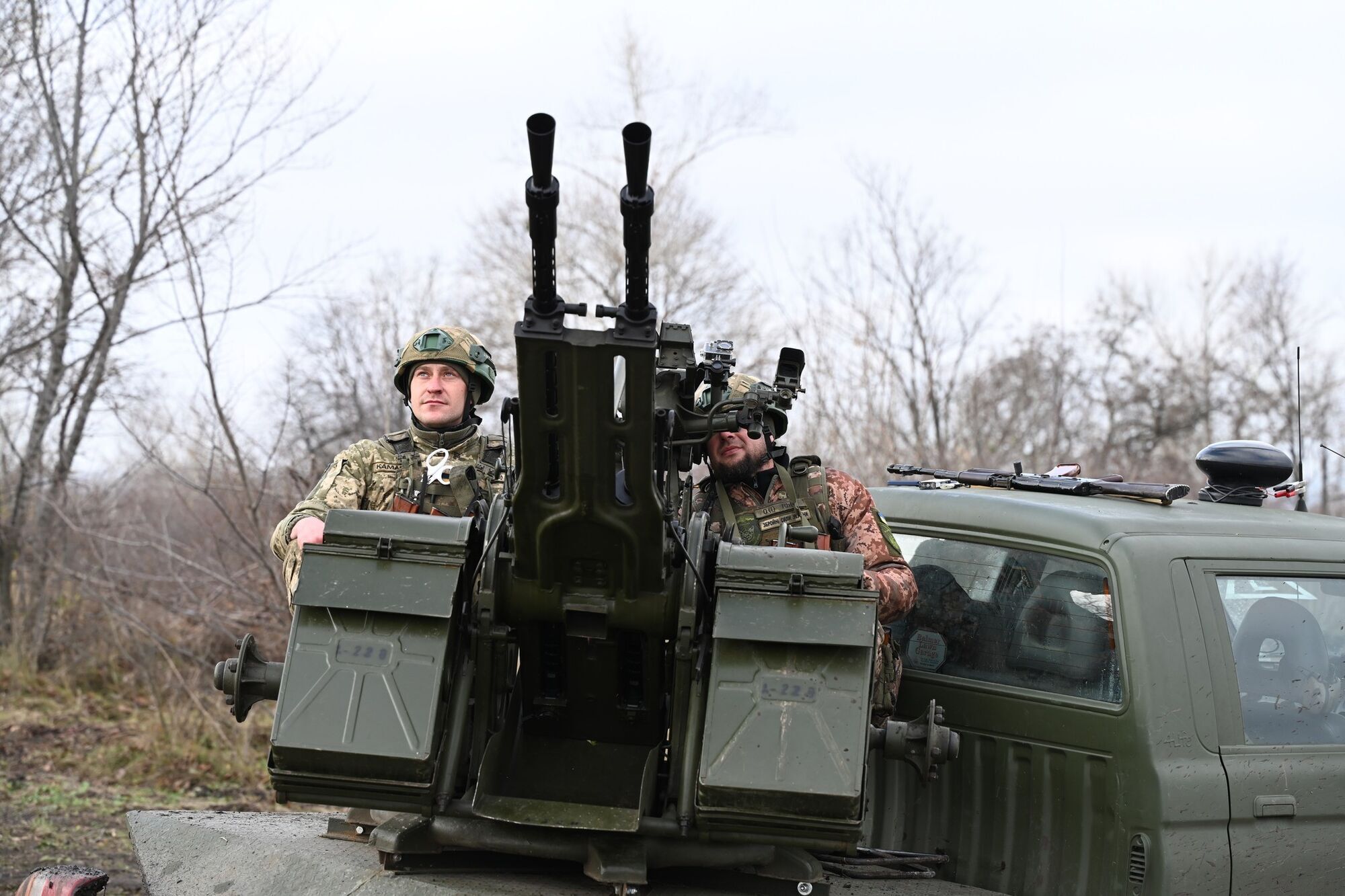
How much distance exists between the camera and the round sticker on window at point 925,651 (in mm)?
5051

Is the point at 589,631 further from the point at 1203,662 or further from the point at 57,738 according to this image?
the point at 57,738

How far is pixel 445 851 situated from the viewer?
4.21m

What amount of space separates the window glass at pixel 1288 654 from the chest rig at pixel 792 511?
4.23ft

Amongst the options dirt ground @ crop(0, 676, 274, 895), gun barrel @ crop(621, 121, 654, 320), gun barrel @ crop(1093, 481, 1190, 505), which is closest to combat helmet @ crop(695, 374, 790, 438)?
gun barrel @ crop(1093, 481, 1190, 505)

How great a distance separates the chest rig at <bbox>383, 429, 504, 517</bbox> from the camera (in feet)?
16.1

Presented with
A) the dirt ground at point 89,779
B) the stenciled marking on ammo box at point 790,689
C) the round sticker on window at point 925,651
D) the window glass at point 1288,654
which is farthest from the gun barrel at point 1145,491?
the dirt ground at point 89,779

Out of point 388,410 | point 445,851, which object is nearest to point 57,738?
point 388,410

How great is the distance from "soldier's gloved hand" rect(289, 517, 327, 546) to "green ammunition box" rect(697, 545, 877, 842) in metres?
1.35

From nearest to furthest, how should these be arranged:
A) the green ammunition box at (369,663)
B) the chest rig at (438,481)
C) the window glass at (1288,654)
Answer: the green ammunition box at (369,663)
the window glass at (1288,654)
the chest rig at (438,481)

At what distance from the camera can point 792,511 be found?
4.97 meters

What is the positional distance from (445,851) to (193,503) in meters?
8.77

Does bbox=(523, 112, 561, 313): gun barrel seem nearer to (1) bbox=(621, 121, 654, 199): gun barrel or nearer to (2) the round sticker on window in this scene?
(1) bbox=(621, 121, 654, 199): gun barrel

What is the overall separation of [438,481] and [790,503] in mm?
1216

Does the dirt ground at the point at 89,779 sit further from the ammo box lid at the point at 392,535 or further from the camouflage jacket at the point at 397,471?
the ammo box lid at the point at 392,535
